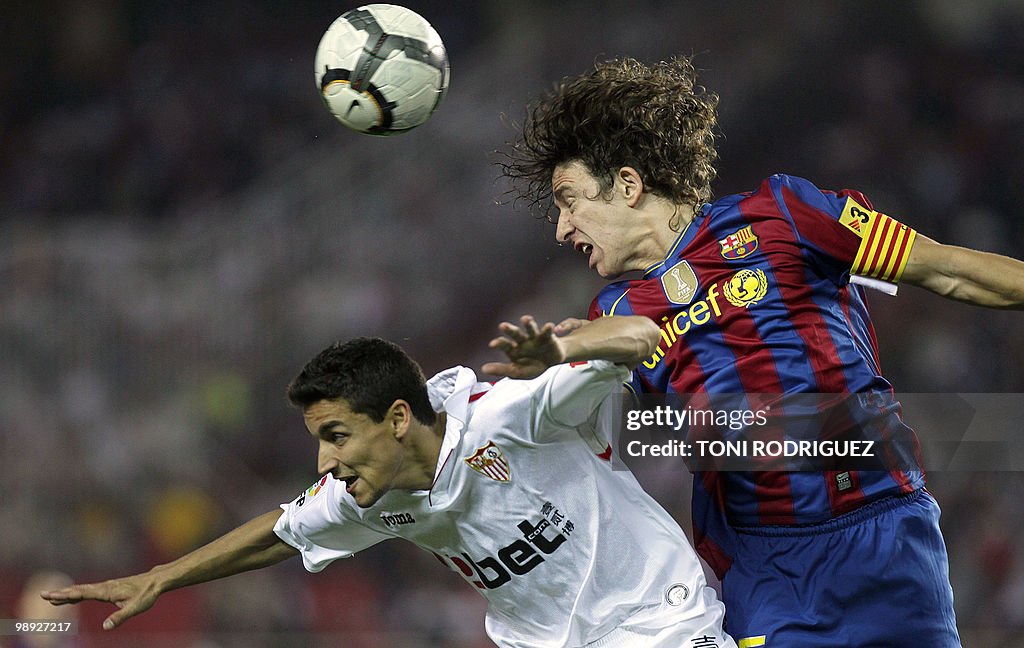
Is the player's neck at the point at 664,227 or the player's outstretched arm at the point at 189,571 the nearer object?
the player's outstretched arm at the point at 189,571

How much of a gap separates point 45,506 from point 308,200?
2.65 meters

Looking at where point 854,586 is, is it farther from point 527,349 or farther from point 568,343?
point 527,349

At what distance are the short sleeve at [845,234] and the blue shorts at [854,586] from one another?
2.13 feet

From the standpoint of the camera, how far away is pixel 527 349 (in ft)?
7.71

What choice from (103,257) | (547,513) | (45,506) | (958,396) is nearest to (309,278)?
(103,257)

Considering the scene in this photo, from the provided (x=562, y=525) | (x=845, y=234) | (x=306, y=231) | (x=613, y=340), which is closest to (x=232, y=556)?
(x=562, y=525)

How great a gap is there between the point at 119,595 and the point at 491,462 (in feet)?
3.98

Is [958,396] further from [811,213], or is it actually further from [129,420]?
[129,420]

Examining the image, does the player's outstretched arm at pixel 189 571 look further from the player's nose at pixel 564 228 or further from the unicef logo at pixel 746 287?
the unicef logo at pixel 746 287

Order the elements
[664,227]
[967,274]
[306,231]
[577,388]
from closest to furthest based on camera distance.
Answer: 1. [577,388]
2. [967,274]
3. [664,227]
4. [306,231]

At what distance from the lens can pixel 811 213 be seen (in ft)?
10.6

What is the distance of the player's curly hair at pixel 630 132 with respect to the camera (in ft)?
11.8

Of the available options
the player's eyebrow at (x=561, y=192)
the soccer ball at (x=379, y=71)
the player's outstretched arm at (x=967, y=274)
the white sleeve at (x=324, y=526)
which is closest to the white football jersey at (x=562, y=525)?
the white sleeve at (x=324, y=526)

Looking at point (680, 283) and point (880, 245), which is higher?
point (880, 245)
